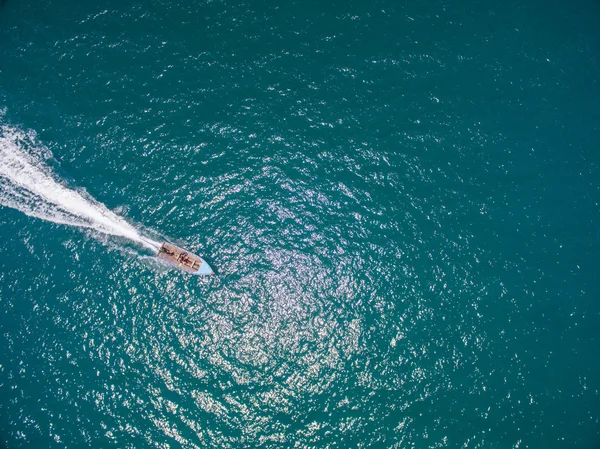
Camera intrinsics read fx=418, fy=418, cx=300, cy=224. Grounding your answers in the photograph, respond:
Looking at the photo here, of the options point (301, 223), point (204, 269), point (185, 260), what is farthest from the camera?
point (301, 223)

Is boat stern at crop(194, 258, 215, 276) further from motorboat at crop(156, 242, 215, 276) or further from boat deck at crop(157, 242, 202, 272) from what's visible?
boat deck at crop(157, 242, 202, 272)

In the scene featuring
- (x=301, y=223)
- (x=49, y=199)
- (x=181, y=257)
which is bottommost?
(x=181, y=257)

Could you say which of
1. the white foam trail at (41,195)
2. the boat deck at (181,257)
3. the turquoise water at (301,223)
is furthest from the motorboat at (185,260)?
the white foam trail at (41,195)

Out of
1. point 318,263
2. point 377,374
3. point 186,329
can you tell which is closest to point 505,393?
point 377,374

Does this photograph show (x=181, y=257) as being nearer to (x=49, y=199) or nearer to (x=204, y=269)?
(x=204, y=269)

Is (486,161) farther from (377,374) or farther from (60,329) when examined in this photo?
(60,329)

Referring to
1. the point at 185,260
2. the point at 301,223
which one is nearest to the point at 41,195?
the point at 185,260
